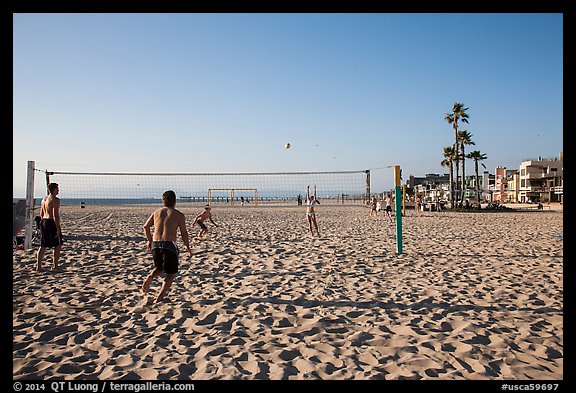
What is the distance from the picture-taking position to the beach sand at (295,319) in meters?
2.44

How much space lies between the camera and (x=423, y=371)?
2.37 metres

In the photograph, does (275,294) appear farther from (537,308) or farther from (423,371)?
(537,308)

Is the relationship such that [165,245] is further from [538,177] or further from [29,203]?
[538,177]

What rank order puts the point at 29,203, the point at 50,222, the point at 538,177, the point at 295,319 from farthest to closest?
the point at 538,177, the point at 29,203, the point at 50,222, the point at 295,319

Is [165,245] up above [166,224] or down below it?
below

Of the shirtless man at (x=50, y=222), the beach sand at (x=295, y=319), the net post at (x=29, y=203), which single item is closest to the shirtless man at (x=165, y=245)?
the beach sand at (x=295, y=319)

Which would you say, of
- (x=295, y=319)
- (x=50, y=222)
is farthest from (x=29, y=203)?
(x=295, y=319)

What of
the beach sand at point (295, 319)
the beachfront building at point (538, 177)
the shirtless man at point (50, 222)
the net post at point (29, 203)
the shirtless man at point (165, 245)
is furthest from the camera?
the beachfront building at point (538, 177)

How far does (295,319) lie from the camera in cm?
333

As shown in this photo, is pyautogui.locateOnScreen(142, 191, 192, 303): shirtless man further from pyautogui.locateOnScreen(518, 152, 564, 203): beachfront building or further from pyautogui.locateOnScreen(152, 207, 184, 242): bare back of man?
pyautogui.locateOnScreen(518, 152, 564, 203): beachfront building

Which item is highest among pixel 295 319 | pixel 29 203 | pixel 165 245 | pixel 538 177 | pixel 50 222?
pixel 538 177

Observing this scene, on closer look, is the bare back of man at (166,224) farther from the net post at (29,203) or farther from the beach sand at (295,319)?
the net post at (29,203)
